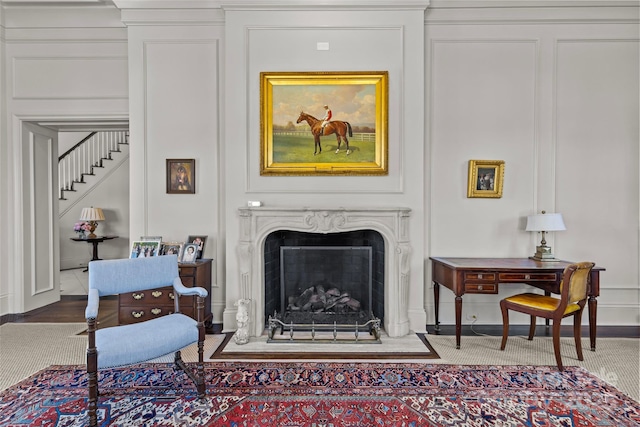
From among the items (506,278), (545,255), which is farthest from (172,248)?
(545,255)

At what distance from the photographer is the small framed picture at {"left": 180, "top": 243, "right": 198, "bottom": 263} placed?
4033mm

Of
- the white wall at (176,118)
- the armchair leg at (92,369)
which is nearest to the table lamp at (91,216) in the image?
the white wall at (176,118)

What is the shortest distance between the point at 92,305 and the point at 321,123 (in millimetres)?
2900

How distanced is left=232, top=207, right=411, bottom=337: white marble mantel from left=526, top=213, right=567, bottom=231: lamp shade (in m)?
1.44

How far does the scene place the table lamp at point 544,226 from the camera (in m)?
3.84

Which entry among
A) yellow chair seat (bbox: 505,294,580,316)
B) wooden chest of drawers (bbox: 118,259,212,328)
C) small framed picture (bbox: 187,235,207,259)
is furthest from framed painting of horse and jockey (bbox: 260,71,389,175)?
yellow chair seat (bbox: 505,294,580,316)

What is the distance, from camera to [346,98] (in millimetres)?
4117

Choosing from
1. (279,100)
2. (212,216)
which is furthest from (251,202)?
(279,100)

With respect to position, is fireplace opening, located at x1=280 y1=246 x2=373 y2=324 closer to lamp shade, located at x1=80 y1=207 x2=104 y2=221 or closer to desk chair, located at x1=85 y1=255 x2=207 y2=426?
desk chair, located at x1=85 y1=255 x2=207 y2=426

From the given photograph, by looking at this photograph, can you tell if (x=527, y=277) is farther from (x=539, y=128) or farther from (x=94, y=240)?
(x=94, y=240)

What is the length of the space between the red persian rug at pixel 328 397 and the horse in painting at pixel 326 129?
7.91 ft

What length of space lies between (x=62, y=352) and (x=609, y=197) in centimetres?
643

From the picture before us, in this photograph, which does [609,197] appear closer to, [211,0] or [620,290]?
[620,290]

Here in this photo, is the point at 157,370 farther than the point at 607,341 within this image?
No
